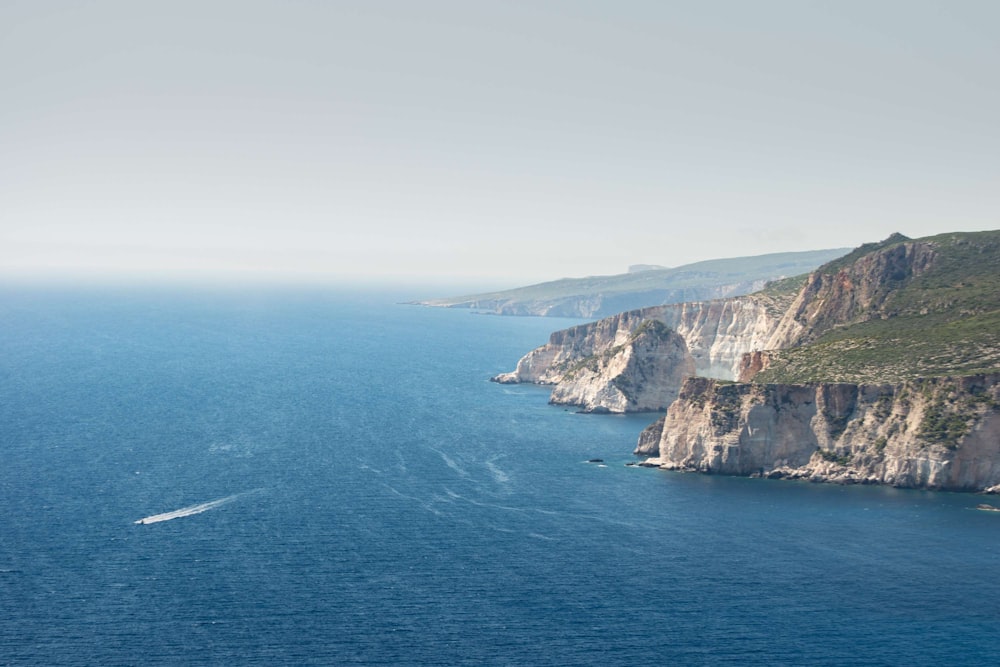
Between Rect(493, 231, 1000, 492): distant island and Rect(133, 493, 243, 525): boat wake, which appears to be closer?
Rect(133, 493, 243, 525): boat wake

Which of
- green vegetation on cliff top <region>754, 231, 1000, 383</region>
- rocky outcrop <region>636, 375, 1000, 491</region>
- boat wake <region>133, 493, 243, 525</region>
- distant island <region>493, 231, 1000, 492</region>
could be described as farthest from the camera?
green vegetation on cliff top <region>754, 231, 1000, 383</region>

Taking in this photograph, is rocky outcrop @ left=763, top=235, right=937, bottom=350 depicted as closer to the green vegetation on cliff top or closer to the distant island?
the distant island

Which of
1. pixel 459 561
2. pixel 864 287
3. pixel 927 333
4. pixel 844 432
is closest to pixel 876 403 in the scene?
pixel 844 432

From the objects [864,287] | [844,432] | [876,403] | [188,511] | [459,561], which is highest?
[864,287]

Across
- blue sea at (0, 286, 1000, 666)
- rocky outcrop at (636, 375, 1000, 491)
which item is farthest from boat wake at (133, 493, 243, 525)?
rocky outcrop at (636, 375, 1000, 491)

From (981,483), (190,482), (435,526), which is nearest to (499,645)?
(435,526)

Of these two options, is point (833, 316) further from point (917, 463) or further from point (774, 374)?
point (917, 463)

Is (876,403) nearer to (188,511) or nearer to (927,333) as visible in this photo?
(927,333)

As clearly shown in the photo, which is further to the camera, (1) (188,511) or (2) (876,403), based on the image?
(2) (876,403)

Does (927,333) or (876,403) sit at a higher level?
(927,333)
